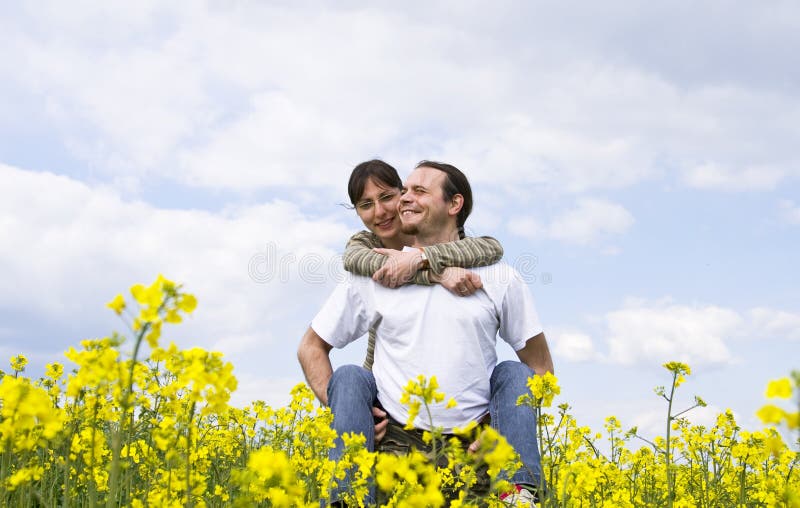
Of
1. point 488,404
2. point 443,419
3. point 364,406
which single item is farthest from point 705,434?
point 364,406

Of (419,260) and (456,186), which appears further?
(456,186)

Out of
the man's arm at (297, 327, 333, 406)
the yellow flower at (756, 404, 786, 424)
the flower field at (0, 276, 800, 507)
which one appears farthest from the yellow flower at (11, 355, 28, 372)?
the yellow flower at (756, 404, 786, 424)

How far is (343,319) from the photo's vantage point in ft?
14.8

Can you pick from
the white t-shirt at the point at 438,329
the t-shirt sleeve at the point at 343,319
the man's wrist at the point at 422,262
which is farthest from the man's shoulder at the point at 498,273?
the t-shirt sleeve at the point at 343,319

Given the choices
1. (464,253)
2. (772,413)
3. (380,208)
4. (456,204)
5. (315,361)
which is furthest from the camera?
(380,208)

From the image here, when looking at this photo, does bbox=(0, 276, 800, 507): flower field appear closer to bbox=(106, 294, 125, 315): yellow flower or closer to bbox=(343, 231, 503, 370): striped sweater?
bbox=(106, 294, 125, 315): yellow flower

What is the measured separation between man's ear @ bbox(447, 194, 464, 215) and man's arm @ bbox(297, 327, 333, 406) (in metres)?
1.14

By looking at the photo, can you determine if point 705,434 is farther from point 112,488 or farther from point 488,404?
point 112,488

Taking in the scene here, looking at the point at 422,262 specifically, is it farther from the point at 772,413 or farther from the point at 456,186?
the point at 772,413

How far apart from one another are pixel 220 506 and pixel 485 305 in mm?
1971

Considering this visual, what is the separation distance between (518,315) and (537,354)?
292mm

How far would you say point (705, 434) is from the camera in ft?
15.1

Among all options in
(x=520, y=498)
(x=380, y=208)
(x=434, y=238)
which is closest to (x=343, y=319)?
(x=434, y=238)

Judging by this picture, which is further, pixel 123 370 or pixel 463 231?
pixel 463 231
